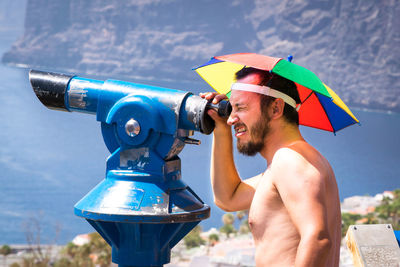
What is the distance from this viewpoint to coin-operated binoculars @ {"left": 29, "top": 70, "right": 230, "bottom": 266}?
1705 millimetres

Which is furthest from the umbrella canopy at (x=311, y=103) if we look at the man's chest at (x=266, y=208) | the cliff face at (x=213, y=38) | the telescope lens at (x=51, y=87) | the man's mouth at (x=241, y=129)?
the cliff face at (x=213, y=38)

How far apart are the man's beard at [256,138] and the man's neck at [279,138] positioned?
0.06 feet

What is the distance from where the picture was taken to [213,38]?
231ft

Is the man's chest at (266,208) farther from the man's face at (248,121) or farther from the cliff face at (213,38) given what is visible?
the cliff face at (213,38)

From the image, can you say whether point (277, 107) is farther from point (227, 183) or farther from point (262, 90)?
point (227, 183)

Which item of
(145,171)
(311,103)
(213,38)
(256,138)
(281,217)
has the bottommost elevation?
(281,217)

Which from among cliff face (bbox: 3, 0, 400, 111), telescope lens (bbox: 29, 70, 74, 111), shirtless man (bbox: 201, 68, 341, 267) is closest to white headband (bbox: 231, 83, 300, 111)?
shirtless man (bbox: 201, 68, 341, 267)

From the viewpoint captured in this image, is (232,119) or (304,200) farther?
(232,119)

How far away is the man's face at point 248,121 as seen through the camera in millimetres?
1742

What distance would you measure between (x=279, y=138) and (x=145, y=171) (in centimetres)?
41

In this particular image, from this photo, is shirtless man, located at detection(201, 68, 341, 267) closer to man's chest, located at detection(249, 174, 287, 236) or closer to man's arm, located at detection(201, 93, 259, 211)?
man's chest, located at detection(249, 174, 287, 236)

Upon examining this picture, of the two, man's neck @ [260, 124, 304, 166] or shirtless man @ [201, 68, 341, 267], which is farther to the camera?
man's neck @ [260, 124, 304, 166]

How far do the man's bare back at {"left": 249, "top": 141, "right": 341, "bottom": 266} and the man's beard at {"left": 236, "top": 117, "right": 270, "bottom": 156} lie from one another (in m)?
0.09

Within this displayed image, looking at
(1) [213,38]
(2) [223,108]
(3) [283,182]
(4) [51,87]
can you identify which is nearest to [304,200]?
(3) [283,182]
